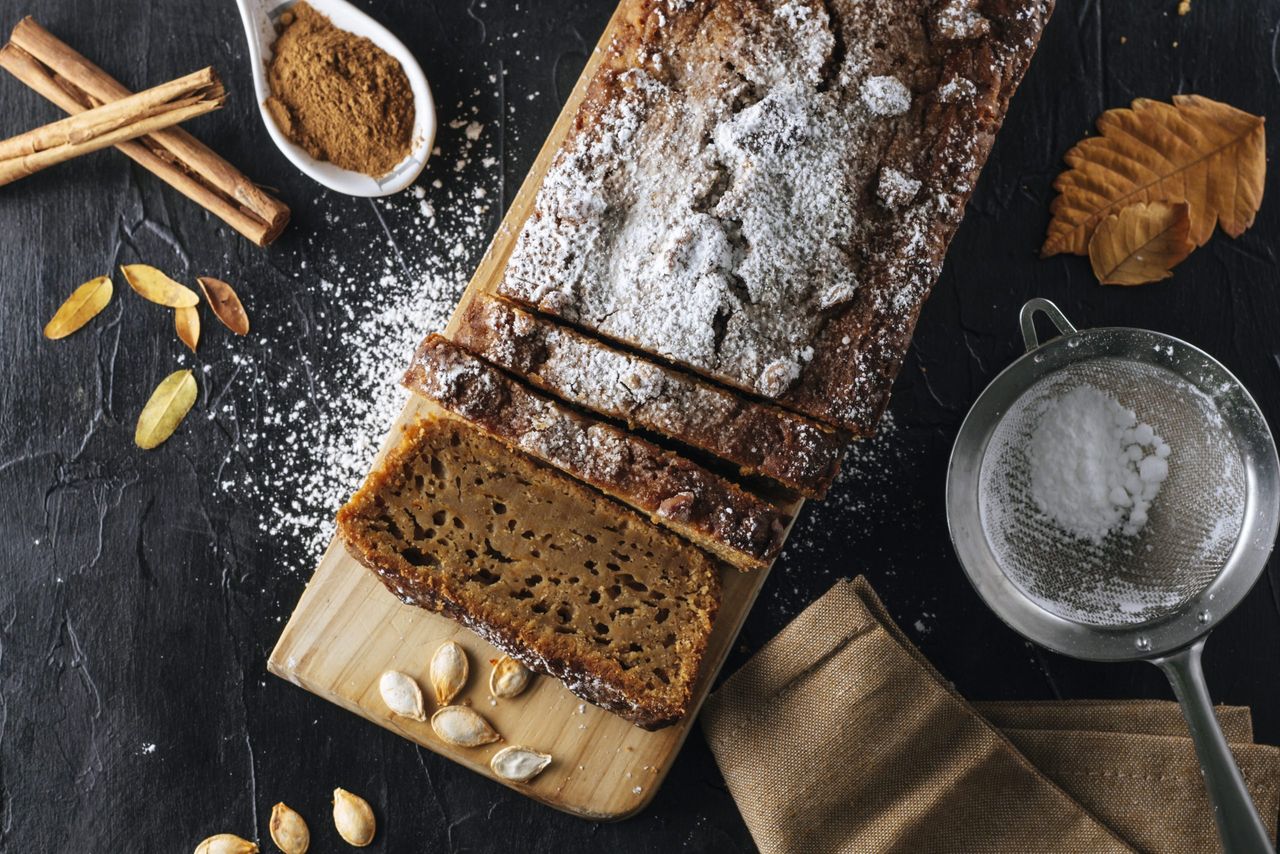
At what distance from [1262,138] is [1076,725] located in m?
1.98

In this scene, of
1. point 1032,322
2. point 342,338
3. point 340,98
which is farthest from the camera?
point 342,338

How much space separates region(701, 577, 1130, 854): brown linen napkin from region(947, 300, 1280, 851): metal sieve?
351 millimetres

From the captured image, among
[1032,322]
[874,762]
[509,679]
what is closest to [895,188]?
[1032,322]

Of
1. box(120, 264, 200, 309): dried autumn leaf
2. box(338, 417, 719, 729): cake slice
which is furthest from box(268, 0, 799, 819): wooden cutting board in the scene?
box(120, 264, 200, 309): dried autumn leaf

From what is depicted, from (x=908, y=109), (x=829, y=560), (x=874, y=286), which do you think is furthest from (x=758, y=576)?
(x=908, y=109)

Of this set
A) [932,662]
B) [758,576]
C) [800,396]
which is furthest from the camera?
[932,662]

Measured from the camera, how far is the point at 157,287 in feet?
10.4

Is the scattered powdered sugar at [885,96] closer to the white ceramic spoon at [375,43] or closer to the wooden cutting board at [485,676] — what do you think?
the wooden cutting board at [485,676]

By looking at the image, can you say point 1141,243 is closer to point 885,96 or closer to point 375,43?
point 885,96

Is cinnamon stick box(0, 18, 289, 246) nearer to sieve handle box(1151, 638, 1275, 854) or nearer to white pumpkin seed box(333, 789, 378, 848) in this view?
white pumpkin seed box(333, 789, 378, 848)

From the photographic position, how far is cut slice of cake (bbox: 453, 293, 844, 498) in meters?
2.50

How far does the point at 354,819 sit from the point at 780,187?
235cm

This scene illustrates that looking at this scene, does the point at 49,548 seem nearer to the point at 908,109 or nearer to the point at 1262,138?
the point at 908,109

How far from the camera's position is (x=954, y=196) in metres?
2.57
